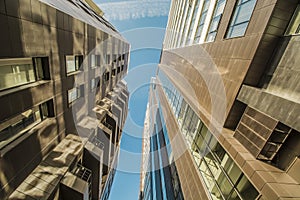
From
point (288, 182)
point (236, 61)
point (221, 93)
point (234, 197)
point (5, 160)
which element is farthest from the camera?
point (221, 93)

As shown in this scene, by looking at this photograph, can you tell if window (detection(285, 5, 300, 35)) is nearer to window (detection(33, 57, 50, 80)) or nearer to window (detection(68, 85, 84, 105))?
window (detection(33, 57, 50, 80))

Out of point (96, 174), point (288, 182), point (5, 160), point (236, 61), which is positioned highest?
point (236, 61)

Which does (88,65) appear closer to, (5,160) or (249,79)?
(5,160)

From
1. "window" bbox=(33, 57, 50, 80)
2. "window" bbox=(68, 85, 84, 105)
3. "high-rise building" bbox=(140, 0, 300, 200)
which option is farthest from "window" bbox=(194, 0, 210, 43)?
"window" bbox=(33, 57, 50, 80)

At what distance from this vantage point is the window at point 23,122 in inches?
205

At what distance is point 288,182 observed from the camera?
472 cm

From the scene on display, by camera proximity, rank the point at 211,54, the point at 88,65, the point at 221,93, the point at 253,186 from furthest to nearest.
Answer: the point at 88,65 < the point at 211,54 < the point at 221,93 < the point at 253,186

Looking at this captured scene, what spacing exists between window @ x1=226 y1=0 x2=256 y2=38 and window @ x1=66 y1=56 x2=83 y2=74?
409 inches

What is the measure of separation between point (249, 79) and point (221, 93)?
2.21 metres

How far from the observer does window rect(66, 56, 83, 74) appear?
29.3 feet

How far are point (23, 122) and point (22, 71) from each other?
7.06 feet

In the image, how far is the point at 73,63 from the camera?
31.6ft

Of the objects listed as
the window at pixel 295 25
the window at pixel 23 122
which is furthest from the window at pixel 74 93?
the window at pixel 295 25

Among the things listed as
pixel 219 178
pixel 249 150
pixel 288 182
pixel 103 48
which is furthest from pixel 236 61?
pixel 103 48
